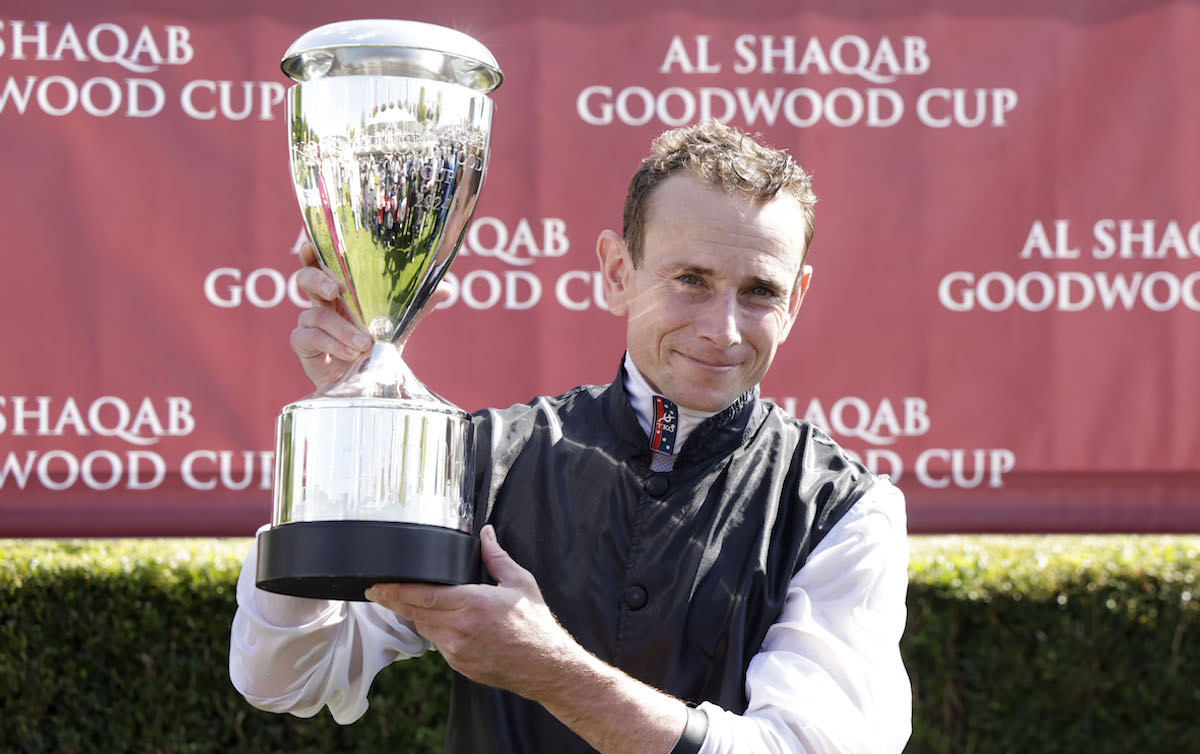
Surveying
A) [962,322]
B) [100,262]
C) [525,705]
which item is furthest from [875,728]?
[100,262]

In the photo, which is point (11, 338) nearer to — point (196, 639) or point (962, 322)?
point (196, 639)

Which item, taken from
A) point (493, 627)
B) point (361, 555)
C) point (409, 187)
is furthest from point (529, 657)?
point (409, 187)

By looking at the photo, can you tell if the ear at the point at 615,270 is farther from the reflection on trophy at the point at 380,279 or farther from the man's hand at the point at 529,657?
the man's hand at the point at 529,657

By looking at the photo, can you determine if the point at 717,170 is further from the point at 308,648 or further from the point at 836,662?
the point at 308,648

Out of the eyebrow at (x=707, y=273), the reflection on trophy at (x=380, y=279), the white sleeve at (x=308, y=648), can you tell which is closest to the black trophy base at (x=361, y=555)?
the reflection on trophy at (x=380, y=279)

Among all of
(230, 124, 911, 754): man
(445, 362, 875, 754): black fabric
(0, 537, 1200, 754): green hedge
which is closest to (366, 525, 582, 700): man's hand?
(230, 124, 911, 754): man

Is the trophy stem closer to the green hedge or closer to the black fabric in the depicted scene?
the black fabric

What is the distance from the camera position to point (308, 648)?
6.63 ft

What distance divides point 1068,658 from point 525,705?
2376 mm

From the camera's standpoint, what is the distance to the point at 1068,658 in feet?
12.9

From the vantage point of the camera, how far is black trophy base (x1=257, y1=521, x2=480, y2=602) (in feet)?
5.56

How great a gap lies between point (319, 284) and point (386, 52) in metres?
0.35

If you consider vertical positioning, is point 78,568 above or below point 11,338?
below

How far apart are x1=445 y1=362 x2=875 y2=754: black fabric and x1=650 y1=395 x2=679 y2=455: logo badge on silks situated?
2 cm
